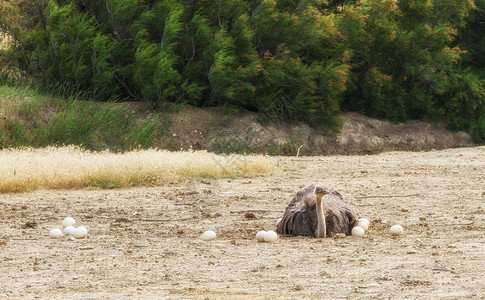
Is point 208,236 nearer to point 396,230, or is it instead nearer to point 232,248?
point 232,248

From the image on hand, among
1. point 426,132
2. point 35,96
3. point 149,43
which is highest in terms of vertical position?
point 149,43

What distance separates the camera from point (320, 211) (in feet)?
23.5

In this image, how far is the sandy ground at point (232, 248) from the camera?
5215mm

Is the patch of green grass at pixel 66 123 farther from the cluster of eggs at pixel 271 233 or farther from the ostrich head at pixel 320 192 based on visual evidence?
the ostrich head at pixel 320 192

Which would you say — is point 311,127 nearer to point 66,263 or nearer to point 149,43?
point 149,43

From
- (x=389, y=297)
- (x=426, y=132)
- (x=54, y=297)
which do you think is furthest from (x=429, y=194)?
(x=426, y=132)

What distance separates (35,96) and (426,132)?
13433mm

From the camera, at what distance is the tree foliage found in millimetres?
19203

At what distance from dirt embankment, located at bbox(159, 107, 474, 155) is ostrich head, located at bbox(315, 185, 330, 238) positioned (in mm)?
12493

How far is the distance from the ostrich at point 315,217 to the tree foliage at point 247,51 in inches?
476

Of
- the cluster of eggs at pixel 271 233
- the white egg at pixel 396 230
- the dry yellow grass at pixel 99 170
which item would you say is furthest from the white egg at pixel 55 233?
the dry yellow grass at pixel 99 170

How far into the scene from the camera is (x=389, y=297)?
15.9 feet

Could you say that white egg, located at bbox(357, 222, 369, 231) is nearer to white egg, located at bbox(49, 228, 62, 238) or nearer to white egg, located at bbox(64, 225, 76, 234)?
white egg, located at bbox(64, 225, 76, 234)

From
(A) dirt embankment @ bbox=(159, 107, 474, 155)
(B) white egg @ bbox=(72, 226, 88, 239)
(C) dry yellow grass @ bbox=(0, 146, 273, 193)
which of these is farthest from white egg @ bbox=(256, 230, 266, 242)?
(A) dirt embankment @ bbox=(159, 107, 474, 155)
